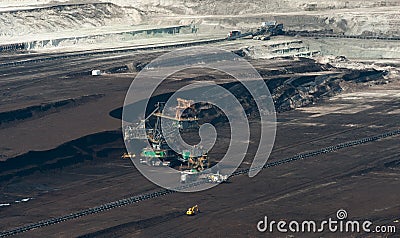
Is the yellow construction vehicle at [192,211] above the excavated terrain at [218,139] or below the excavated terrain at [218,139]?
above

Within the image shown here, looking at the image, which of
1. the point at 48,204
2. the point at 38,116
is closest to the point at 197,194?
the point at 48,204

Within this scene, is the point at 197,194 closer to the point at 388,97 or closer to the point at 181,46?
the point at 388,97

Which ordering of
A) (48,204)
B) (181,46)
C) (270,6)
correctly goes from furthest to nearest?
(270,6) < (181,46) < (48,204)
